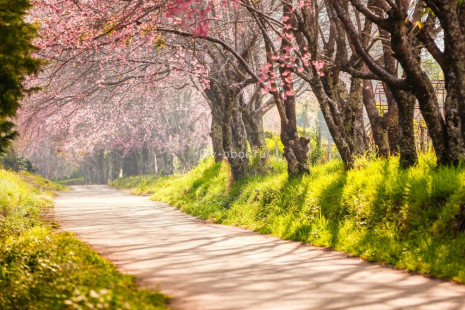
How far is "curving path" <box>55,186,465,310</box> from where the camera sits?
5.79 meters

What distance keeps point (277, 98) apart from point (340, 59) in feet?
6.30

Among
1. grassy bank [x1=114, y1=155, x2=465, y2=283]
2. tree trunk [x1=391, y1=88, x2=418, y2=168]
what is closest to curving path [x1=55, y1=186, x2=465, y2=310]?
grassy bank [x1=114, y1=155, x2=465, y2=283]

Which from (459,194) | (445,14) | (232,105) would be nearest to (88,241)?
(459,194)

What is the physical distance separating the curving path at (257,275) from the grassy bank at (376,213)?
360mm

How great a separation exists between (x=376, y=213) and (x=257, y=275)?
2964 millimetres

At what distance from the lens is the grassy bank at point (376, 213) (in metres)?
7.61

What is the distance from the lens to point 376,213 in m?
9.18

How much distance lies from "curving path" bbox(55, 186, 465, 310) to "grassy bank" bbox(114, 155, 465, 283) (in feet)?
1.18

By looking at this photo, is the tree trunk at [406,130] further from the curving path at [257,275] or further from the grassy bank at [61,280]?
the grassy bank at [61,280]

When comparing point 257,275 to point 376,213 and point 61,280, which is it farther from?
point 376,213

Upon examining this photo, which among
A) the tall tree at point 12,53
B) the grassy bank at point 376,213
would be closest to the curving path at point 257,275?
the grassy bank at point 376,213

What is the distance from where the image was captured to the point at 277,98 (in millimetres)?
14078

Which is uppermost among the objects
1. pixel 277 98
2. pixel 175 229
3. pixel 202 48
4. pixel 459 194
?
pixel 202 48

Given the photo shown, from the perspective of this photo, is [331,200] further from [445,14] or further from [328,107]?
[445,14]
